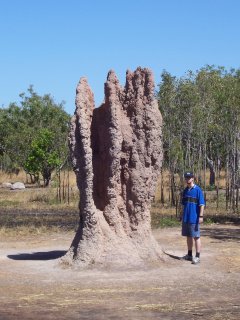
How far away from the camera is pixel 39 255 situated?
13.4 m

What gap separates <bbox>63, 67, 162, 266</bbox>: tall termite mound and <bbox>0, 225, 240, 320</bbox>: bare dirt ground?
59 cm

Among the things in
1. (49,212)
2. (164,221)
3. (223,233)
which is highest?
(49,212)

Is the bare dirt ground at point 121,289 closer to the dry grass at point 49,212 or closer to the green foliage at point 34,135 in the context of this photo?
the dry grass at point 49,212

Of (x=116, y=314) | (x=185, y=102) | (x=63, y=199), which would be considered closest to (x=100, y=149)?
(x=116, y=314)

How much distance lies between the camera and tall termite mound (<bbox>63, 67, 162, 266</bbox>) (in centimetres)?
1177

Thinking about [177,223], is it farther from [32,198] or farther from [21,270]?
[32,198]

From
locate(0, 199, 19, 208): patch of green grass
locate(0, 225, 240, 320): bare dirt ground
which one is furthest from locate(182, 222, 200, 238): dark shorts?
locate(0, 199, 19, 208): patch of green grass

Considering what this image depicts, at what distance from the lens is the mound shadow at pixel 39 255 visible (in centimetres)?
1291

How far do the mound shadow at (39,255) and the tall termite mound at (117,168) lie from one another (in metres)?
1.20

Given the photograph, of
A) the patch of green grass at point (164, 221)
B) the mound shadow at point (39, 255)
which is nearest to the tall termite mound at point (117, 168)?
the mound shadow at point (39, 255)

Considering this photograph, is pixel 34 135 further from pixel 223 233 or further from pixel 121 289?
pixel 121 289

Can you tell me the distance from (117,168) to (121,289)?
300cm

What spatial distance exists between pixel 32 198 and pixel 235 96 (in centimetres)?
1172

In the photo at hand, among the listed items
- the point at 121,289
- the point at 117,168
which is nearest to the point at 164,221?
the point at 117,168
